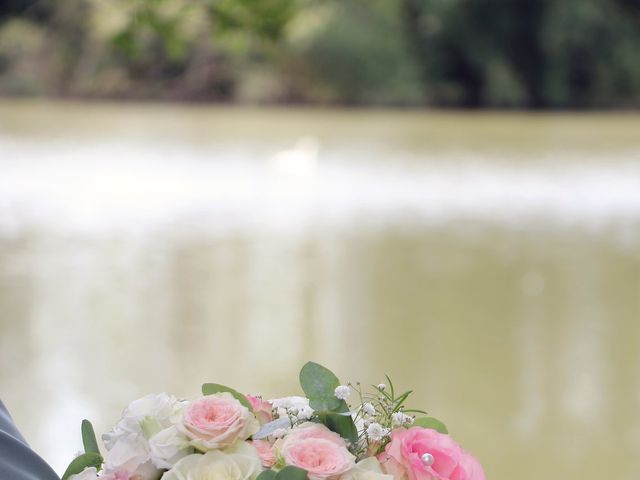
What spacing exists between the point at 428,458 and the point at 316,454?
0.09 m

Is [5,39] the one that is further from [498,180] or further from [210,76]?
[498,180]

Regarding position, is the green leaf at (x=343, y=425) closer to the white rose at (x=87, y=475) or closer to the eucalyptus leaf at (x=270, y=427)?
the eucalyptus leaf at (x=270, y=427)

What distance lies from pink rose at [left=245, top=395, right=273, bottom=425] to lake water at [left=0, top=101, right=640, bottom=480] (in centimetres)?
235

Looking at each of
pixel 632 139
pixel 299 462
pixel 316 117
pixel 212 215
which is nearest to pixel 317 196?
pixel 212 215

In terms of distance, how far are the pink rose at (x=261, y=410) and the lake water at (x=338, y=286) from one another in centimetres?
235

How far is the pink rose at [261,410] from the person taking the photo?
1053mm

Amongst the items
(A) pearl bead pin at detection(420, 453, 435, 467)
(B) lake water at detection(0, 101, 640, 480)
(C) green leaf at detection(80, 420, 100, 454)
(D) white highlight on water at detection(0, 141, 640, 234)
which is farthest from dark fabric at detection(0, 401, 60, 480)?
(D) white highlight on water at detection(0, 141, 640, 234)

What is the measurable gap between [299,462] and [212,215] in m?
7.81

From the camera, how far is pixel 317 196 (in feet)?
33.2

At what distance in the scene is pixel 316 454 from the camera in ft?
3.11

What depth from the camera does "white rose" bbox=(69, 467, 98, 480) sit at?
1.00 m

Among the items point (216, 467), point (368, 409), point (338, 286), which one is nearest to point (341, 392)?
point (368, 409)

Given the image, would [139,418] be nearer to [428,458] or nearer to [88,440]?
[88,440]

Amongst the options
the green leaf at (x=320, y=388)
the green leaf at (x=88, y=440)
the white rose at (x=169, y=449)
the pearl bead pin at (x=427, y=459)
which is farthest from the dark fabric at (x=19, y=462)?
the pearl bead pin at (x=427, y=459)
